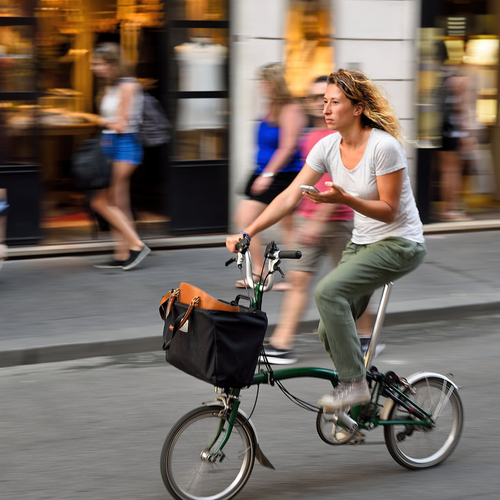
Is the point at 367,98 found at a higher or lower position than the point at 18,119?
higher

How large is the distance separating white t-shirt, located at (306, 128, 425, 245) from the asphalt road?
3.19ft

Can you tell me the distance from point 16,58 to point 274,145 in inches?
116

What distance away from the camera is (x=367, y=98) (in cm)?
383

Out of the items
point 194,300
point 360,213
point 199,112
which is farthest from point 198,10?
point 194,300

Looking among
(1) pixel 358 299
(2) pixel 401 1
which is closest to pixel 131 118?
(2) pixel 401 1

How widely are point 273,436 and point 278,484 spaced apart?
0.56 metres

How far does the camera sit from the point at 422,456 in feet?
13.5

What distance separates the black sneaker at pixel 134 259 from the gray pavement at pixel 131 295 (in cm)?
8

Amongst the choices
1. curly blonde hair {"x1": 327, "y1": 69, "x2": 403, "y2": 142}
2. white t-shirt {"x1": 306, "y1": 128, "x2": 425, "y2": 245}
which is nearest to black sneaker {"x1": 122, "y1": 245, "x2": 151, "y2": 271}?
Answer: white t-shirt {"x1": 306, "y1": 128, "x2": 425, "y2": 245}

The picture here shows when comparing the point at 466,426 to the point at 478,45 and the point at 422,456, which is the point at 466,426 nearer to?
the point at 422,456

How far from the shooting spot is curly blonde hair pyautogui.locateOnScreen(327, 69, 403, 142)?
379 cm

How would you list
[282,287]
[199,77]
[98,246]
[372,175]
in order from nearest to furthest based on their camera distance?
[372,175] → [282,287] → [98,246] → [199,77]

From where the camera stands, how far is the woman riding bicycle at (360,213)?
3721 millimetres

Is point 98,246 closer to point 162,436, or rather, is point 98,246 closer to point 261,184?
point 261,184
